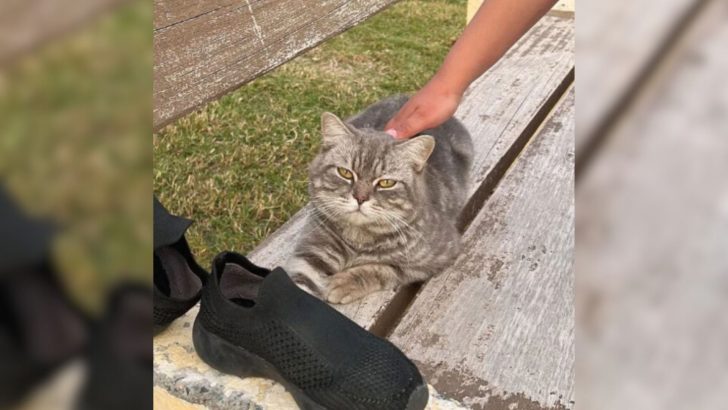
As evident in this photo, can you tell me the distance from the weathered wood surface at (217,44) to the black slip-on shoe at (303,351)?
21cm

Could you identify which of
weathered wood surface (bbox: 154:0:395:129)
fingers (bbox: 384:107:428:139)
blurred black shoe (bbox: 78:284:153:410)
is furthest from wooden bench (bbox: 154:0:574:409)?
blurred black shoe (bbox: 78:284:153:410)

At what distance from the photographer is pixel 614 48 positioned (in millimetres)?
163

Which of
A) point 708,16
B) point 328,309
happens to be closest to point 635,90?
point 708,16

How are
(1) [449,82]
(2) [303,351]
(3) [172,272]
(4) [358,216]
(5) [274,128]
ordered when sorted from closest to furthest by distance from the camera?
(2) [303,351] → (3) [172,272] → (1) [449,82] → (4) [358,216] → (5) [274,128]

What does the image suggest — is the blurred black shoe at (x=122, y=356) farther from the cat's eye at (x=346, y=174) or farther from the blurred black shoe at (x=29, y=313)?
the cat's eye at (x=346, y=174)

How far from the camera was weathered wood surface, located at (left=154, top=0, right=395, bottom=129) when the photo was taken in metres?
0.71

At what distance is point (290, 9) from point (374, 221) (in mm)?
326

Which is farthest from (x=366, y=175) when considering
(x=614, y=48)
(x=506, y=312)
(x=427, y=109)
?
(x=614, y=48)

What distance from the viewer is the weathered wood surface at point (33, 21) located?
12cm

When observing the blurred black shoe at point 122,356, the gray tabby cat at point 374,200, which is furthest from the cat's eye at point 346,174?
the blurred black shoe at point 122,356

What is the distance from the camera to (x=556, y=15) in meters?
1.76

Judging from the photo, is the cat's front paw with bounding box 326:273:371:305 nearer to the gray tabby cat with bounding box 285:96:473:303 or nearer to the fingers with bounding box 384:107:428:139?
the gray tabby cat with bounding box 285:96:473:303

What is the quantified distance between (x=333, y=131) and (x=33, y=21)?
3.19 feet

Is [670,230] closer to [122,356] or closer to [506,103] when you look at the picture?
[122,356]
